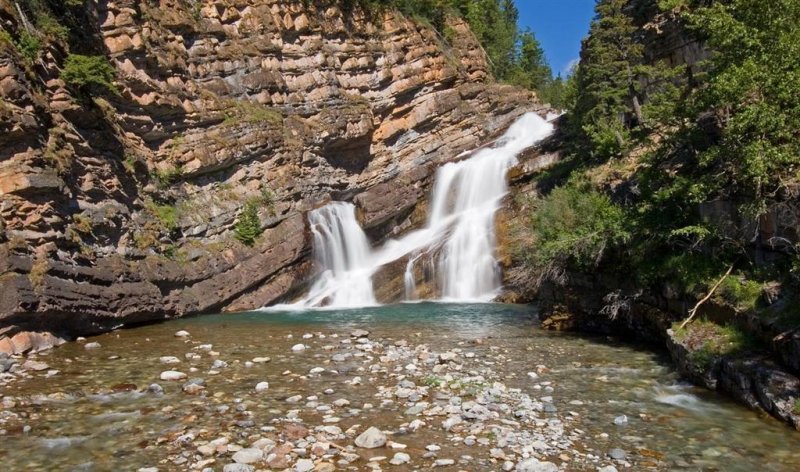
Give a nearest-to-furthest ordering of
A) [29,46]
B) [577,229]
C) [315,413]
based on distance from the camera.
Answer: [315,413] < [577,229] < [29,46]

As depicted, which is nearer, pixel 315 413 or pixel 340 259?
pixel 315 413

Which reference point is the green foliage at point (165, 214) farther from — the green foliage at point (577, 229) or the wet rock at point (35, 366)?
the green foliage at point (577, 229)

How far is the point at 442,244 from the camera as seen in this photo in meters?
29.2

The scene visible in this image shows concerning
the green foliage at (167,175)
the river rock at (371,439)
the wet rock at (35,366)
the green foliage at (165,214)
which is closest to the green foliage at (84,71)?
the green foliage at (167,175)

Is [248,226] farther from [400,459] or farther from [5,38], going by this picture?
[400,459]

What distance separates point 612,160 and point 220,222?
747 inches

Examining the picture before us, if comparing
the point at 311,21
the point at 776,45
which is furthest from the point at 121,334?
the point at 311,21

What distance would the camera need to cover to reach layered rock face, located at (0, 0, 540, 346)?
58.0ft

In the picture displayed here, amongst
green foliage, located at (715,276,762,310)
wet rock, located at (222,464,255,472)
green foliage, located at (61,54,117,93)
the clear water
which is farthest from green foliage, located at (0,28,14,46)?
green foliage, located at (715,276,762,310)

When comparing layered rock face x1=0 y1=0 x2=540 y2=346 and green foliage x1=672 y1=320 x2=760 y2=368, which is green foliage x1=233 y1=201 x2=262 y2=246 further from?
green foliage x1=672 y1=320 x2=760 y2=368

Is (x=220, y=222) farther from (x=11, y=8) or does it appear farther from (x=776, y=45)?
(x=776, y=45)

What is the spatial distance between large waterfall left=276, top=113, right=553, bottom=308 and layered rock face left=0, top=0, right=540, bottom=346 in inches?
41.8

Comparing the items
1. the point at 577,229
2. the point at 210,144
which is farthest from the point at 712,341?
the point at 210,144

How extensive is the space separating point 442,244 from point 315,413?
20.8 metres
